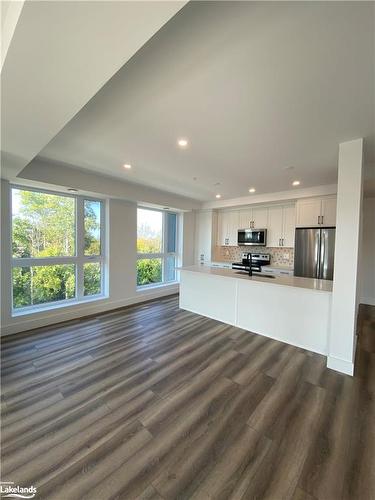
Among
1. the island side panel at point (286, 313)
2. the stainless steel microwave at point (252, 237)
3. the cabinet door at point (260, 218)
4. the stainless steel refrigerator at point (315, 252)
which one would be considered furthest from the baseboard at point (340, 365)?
the cabinet door at point (260, 218)

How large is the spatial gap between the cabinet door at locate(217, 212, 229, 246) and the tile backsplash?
29cm

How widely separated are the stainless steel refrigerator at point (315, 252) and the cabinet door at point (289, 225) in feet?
1.47

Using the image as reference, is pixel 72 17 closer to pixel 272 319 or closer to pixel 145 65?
pixel 145 65

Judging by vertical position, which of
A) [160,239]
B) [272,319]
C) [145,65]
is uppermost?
[145,65]

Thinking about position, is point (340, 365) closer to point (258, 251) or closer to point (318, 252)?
point (318, 252)

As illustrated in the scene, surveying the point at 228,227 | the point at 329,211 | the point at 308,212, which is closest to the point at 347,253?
the point at 329,211

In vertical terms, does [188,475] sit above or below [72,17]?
below

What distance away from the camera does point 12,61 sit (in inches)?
42.2

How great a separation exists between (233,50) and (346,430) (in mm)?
2825

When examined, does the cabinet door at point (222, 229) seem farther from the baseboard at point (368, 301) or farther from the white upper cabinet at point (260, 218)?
the baseboard at point (368, 301)

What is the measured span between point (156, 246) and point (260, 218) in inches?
111

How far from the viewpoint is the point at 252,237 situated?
547 centimetres

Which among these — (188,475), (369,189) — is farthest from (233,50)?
(369,189)

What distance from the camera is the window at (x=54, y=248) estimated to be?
348 centimetres
